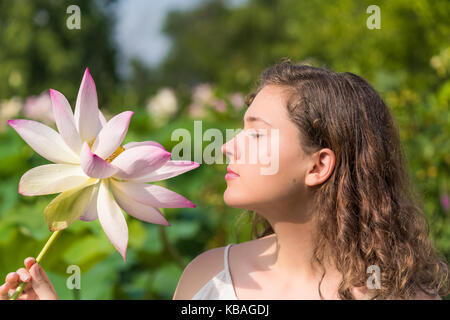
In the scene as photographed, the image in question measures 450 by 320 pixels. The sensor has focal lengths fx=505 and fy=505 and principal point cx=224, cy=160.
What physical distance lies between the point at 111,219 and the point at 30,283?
0.90ft

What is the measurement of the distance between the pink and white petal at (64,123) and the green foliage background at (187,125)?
77 cm

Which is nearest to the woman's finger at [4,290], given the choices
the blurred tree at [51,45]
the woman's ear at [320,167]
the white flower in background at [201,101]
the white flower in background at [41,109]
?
the woman's ear at [320,167]

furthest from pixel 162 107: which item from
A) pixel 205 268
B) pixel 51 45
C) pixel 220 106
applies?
pixel 51 45

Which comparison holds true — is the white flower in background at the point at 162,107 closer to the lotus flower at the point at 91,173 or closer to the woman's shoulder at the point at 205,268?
the woman's shoulder at the point at 205,268

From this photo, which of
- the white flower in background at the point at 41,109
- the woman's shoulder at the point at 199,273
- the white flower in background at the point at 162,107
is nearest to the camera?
the woman's shoulder at the point at 199,273

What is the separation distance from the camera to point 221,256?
1.18 meters

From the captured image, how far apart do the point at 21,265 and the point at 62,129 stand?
49.2 inches

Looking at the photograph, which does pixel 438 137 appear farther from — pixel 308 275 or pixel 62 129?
pixel 62 129

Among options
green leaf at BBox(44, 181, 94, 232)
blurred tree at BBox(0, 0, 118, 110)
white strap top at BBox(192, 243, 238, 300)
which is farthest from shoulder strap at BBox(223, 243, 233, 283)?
blurred tree at BBox(0, 0, 118, 110)

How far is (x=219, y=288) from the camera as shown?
1115 millimetres

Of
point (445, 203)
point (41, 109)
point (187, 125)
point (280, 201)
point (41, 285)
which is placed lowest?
point (445, 203)

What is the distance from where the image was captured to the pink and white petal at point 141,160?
68cm

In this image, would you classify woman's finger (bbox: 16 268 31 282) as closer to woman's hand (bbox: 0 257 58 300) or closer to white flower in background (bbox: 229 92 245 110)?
woman's hand (bbox: 0 257 58 300)

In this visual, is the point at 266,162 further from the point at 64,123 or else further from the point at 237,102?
the point at 237,102
